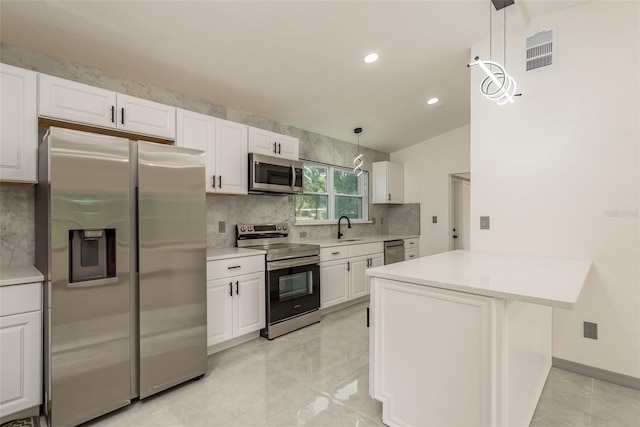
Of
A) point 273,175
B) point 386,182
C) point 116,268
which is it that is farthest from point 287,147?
point 386,182

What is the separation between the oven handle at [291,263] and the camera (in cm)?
320

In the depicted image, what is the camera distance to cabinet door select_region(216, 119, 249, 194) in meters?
3.15

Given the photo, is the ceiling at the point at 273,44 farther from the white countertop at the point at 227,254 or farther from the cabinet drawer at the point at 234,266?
the cabinet drawer at the point at 234,266

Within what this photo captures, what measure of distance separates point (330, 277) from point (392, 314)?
84.4 inches

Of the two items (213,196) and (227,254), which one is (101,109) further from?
(227,254)

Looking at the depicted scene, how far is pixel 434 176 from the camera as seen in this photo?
5.69 meters

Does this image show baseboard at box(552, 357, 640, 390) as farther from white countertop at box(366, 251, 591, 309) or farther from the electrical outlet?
white countertop at box(366, 251, 591, 309)

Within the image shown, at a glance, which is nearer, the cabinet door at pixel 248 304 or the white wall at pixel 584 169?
the white wall at pixel 584 169

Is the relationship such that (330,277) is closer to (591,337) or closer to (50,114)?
(591,337)

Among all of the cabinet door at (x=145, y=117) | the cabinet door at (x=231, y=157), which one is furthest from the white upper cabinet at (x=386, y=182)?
the cabinet door at (x=145, y=117)

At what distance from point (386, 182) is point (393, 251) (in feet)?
4.31

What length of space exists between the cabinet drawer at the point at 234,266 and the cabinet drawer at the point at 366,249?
1491 mm

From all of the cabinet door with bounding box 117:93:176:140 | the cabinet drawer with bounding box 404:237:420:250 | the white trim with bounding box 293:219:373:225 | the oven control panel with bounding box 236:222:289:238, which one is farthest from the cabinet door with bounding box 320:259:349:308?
the cabinet door with bounding box 117:93:176:140

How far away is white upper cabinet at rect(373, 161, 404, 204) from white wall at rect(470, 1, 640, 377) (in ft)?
9.05
